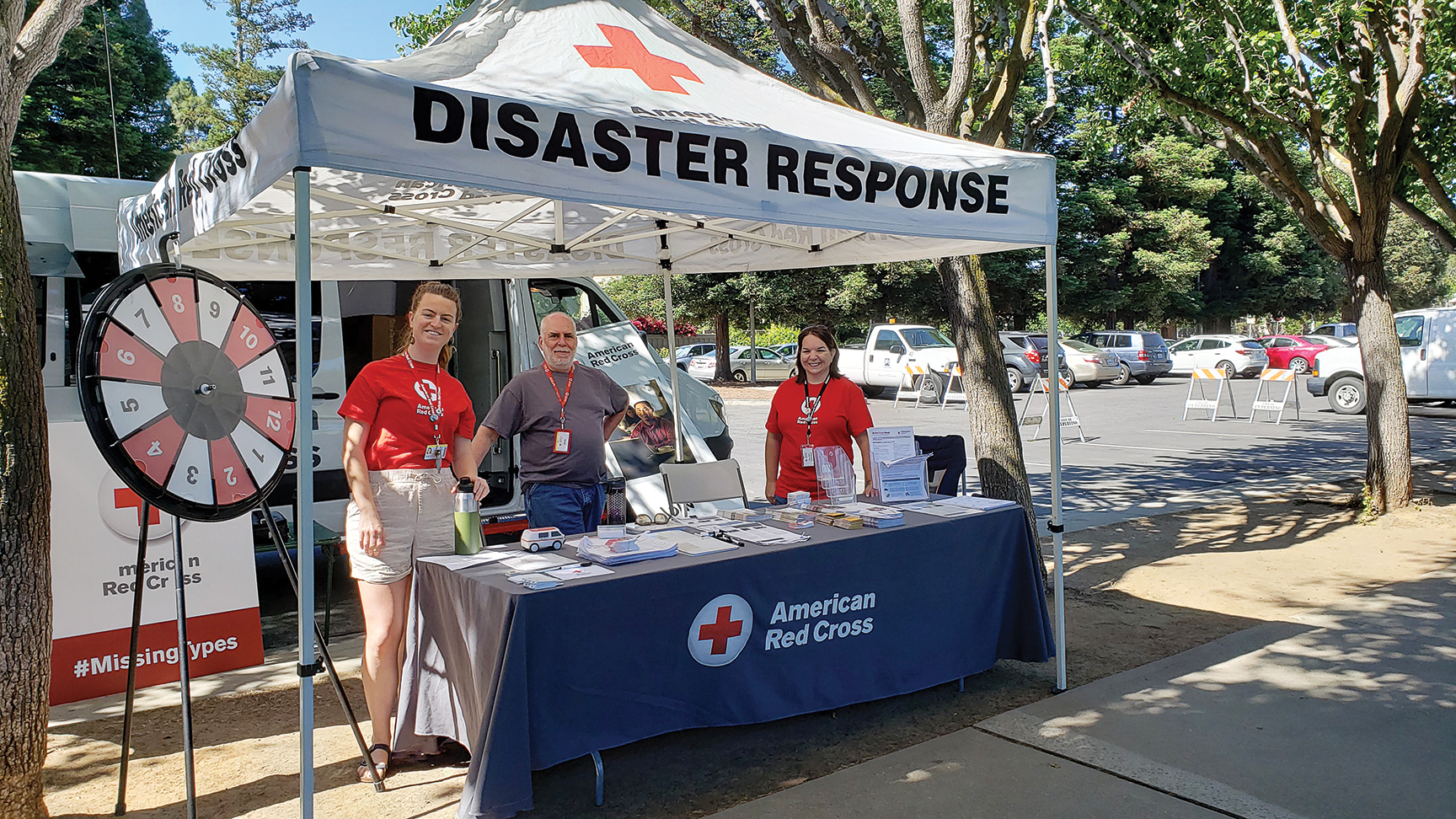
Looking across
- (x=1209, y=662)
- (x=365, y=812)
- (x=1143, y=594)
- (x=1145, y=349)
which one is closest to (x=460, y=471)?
(x=365, y=812)

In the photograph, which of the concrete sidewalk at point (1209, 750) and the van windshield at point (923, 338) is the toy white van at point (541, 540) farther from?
the van windshield at point (923, 338)

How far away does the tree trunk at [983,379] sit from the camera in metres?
6.34

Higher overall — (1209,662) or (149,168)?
(149,168)

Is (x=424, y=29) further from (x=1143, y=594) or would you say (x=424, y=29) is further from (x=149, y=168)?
(x=149, y=168)

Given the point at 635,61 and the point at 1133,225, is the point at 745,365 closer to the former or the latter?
the point at 1133,225

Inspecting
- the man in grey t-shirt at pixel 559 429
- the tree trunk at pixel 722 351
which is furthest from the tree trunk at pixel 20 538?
the tree trunk at pixel 722 351

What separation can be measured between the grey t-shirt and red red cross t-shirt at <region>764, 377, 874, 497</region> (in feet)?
3.10

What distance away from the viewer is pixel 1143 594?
20.4 ft

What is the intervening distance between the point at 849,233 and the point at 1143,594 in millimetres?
3030

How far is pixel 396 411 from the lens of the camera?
3629 mm

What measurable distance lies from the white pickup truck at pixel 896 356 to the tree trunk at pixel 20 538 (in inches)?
730

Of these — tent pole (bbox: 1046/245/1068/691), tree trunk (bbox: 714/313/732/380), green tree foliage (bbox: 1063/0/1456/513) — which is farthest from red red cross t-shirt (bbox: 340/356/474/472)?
tree trunk (bbox: 714/313/732/380)

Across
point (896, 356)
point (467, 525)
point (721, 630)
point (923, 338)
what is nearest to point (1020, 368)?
point (923, 338)

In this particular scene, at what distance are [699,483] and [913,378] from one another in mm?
16673
